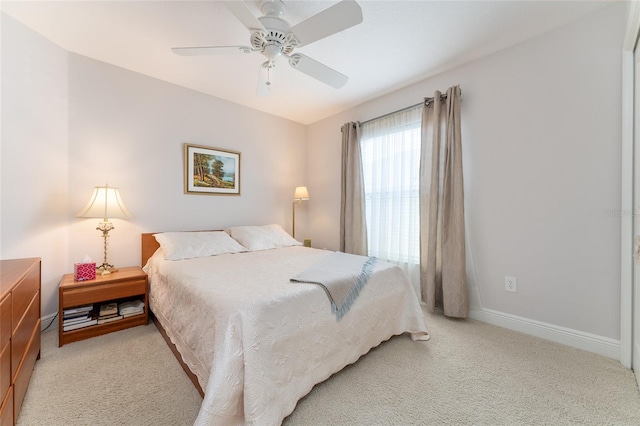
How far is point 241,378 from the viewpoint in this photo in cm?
111

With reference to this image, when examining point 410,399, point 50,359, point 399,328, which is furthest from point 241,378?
Result: point 50,359

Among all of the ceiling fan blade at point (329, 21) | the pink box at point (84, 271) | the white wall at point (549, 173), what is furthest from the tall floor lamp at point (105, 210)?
the white wall at point (549, 173)

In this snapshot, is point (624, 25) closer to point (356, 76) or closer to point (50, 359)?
point (356, 76)

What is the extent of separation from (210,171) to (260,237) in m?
1.03

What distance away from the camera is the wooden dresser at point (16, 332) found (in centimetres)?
101

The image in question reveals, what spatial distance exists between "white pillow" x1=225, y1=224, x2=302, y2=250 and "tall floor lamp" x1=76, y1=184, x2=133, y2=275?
43.2 inches

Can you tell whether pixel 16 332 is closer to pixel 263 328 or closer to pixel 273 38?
pixel 263 328

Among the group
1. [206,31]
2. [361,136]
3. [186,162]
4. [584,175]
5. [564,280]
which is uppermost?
[206,31]

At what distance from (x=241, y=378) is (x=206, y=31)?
94.3 inches

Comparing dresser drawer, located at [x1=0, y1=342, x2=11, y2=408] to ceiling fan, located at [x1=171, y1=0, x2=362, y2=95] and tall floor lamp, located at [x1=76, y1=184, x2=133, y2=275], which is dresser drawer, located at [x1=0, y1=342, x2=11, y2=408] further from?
ceiling fan, located at [x1=171, y1=0, x2=362, y2=95]

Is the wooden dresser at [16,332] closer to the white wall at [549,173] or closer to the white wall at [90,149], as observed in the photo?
the white wall at [90,149]

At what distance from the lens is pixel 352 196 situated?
131 inches

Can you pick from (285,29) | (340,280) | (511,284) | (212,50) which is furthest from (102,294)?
(511,284)

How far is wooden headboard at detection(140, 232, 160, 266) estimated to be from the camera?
2600 mm
